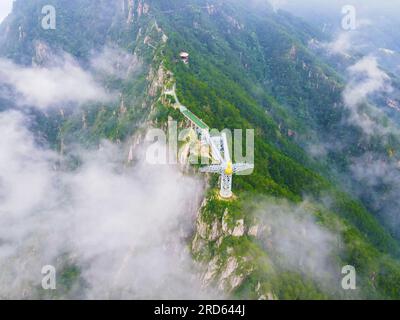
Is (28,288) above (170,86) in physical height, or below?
below
